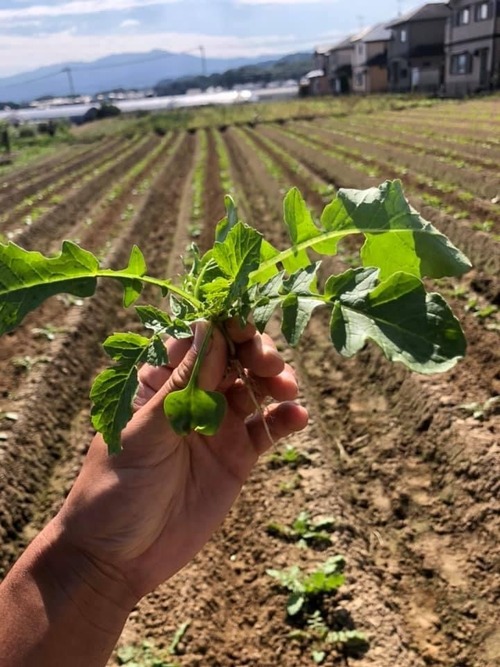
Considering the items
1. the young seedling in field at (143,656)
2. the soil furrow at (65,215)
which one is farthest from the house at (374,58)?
the young seedling in field at (143,656)

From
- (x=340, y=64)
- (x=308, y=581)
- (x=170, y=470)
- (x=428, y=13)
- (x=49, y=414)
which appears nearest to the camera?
(x=170, y=470)

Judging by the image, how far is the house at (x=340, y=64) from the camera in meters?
62.6

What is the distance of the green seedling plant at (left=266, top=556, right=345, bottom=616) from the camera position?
3.64 metres

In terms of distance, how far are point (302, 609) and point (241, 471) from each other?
4.65 ft

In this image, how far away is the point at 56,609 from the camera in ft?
6.87

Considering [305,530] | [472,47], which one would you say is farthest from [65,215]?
[472,47]

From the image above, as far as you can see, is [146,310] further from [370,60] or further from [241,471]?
[370,60]

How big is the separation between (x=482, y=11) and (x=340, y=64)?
28.7m

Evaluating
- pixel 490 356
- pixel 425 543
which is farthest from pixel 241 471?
pixel 490 356

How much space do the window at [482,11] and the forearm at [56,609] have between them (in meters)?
43.5

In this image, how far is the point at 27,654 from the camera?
1.99 m

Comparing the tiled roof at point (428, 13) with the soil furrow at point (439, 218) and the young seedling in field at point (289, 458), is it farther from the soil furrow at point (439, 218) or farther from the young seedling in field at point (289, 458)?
the young seedling in field at point (289, 458)

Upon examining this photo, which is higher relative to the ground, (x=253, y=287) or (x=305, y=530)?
(x=253, y=287)

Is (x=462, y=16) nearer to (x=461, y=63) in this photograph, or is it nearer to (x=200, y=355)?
(x=461, y=63)
